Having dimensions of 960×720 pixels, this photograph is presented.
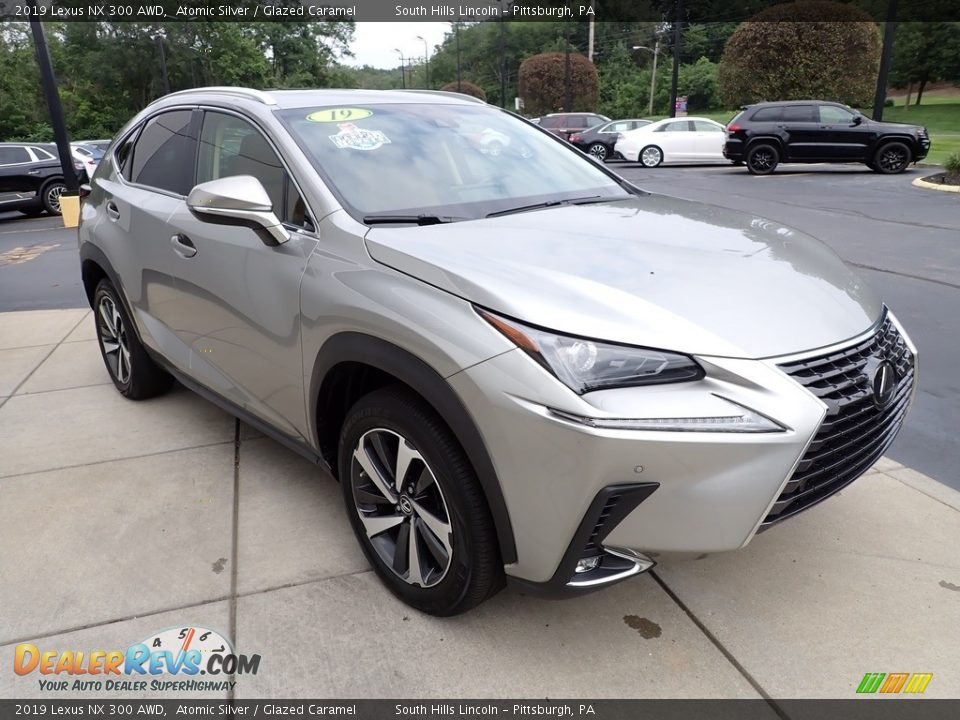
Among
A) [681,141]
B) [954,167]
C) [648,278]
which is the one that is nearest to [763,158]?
[681,141]

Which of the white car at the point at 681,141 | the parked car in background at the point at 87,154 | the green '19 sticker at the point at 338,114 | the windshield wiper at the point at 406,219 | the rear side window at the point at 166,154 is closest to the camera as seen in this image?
the windshield wiper at the point at 406,219

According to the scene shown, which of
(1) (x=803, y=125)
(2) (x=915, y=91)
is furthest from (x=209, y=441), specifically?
(2) (x=915, y=91)

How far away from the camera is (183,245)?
10.7 ft

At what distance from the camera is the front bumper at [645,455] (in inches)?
72.8

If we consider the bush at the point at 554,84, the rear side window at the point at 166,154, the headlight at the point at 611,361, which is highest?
the bush at the point at 554,84

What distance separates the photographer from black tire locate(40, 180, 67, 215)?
595 inches

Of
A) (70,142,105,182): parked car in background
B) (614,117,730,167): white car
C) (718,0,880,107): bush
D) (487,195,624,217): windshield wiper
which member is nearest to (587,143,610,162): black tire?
(614,117,730,167): white car

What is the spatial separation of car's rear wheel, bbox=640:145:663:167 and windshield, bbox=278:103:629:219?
61.7 feet

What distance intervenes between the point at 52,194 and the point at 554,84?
3979 cm

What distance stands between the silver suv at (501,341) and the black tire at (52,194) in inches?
551

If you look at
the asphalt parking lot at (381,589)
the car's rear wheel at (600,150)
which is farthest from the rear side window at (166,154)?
the car's rear wheel at (600,150)

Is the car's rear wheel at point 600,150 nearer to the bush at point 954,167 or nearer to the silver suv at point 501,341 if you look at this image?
the bush at point 954,167

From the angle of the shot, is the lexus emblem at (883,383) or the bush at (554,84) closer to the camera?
the lexus emblem at (883,383)

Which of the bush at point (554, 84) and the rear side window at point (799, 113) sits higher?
the bush at point (554, 84)
